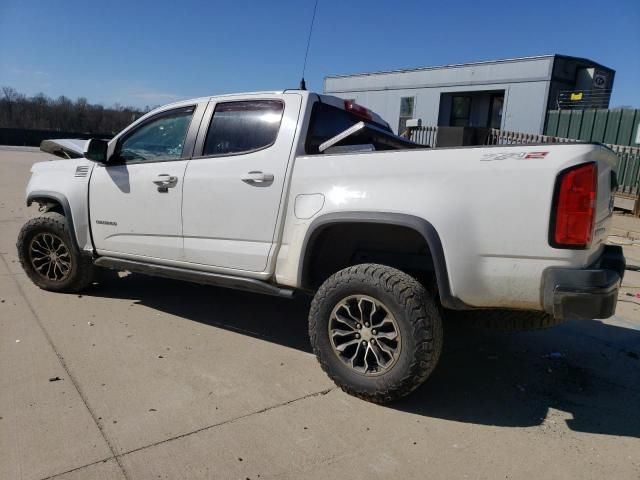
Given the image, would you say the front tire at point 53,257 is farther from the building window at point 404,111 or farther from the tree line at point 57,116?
the tree line at point 57,116

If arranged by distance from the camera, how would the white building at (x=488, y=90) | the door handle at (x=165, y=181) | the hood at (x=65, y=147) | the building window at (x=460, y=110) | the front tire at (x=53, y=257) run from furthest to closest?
1. the building window at (x=460, y=110)
2. the white building at (x=488, y=90)
3. the hood at (x=65, y=147)
4. the front tire at (x=53, y=257)
5. the door handle at (x=165, y=181)

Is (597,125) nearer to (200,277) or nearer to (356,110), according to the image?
(356,110)

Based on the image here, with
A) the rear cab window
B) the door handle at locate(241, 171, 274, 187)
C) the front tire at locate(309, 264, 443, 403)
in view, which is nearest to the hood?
the door handle at locate(241, 171, 274, 187)

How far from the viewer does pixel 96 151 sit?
438 cm

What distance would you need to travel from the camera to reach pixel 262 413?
299 cm

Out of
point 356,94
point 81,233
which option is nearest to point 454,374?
point 81,233

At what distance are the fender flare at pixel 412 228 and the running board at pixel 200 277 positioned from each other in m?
0.47

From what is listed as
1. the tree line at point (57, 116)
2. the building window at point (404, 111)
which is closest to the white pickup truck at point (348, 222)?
the building window at point (404, 111)

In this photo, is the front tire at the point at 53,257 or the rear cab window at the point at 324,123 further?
the front tire at the point at 53,257

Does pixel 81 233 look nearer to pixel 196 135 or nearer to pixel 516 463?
pixel 196 135

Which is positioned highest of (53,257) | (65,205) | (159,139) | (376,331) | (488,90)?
(488,90)

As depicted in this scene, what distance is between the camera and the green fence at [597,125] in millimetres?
14711

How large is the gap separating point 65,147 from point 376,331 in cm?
384

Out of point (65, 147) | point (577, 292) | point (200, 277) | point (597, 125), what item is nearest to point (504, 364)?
point (577, 292)
